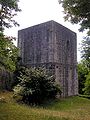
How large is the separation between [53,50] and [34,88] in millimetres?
6932

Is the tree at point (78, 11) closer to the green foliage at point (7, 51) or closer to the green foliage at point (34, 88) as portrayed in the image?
the green foliage at point (7, 51)

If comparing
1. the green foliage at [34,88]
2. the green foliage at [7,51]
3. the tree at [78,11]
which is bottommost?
the green foliage at [34,88]

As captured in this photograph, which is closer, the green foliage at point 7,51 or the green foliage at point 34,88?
the green foliage at point 7,51

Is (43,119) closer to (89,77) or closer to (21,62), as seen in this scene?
(21,62)

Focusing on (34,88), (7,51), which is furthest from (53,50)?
(7,51)

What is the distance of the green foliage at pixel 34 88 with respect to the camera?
2267cm

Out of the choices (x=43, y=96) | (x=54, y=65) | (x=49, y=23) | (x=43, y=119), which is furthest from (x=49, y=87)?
(x=43, y=119)

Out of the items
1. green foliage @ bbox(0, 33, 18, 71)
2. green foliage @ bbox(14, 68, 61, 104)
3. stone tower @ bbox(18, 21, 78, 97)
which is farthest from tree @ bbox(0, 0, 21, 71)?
stone tower @ bbox(18, 21, 78, 97)

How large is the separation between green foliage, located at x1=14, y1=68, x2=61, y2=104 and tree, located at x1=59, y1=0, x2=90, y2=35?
950 centimetres

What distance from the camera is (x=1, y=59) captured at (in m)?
14.7

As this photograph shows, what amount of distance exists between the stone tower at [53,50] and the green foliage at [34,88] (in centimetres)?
428

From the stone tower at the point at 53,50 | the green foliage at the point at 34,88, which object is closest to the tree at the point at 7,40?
the green foliage at the point at 34,88

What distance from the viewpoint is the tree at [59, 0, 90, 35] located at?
42.9 ft

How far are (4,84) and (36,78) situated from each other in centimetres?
596
